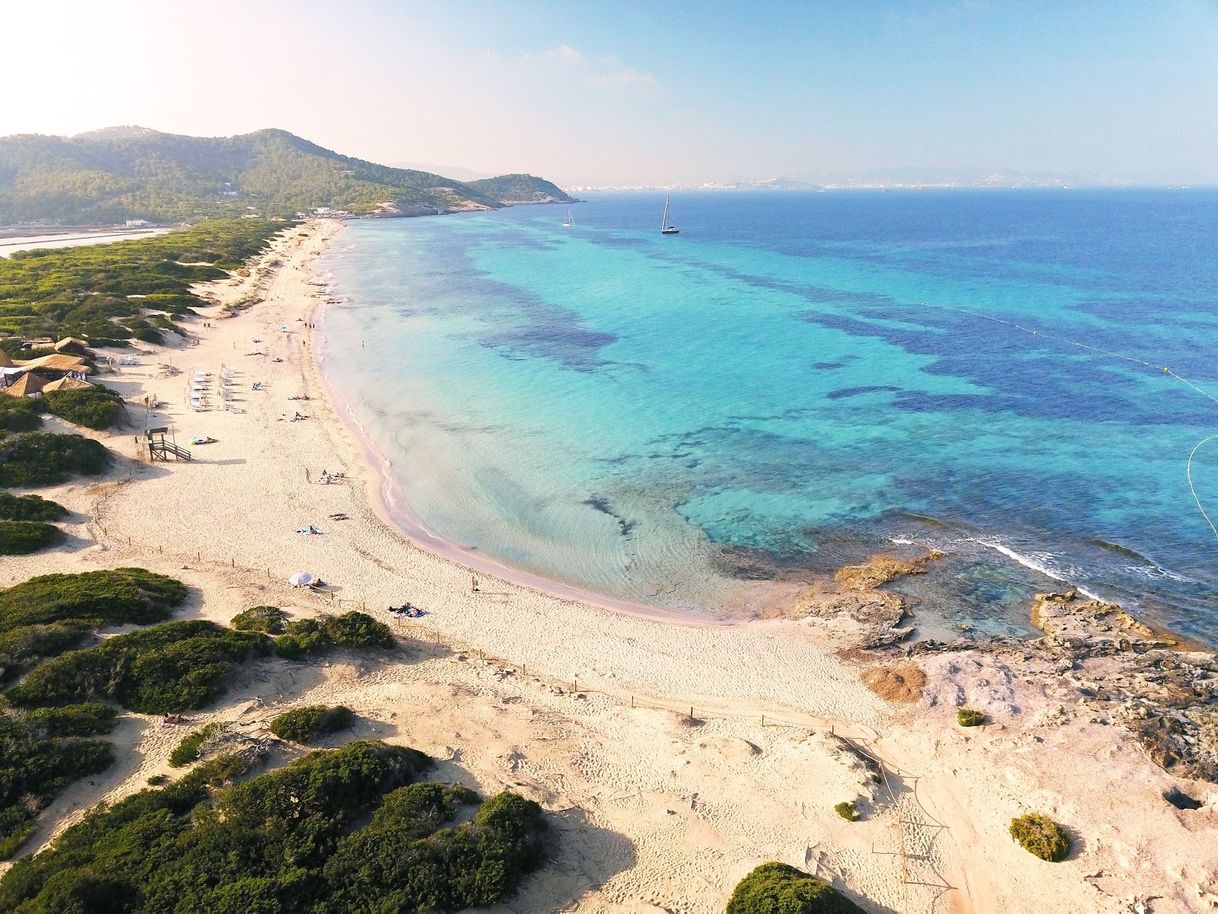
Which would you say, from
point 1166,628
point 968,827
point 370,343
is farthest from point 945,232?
point 968,827

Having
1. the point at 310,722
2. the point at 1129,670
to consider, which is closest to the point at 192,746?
the point at 310,722

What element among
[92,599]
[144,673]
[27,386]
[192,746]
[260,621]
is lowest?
[260,621]

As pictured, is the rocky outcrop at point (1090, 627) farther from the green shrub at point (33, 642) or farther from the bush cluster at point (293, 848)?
the green shrub at point (33, 642)

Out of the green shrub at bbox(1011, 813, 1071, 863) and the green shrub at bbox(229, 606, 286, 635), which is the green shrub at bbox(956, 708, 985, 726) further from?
the green shrub at bbox(229, 606, 286, 635)

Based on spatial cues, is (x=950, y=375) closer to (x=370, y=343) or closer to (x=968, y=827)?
(x=968, y=827)

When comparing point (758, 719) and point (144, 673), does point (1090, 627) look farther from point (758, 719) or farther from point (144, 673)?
point (144, 673)

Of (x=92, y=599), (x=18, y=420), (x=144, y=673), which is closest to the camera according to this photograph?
(x=144, y=673)

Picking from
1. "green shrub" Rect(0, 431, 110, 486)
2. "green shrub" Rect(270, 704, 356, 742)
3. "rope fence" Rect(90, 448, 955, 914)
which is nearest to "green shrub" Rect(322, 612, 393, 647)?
"rope fence" Rect(90, 448, 955, 914)
